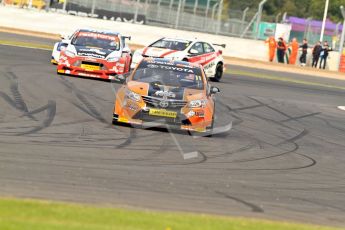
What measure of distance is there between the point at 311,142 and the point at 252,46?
28.8m

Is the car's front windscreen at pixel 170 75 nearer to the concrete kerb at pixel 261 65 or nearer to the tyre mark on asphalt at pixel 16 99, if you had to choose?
the tyre mark on asphalt at pixel 16 99

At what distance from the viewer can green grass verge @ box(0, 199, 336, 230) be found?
7316mm

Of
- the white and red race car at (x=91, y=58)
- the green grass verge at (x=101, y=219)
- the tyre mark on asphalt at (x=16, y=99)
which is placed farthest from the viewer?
the white and red race car at (x=91, y=58)

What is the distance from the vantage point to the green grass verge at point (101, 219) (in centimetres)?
732

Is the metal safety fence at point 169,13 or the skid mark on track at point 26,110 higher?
the metal safety fence at point 169,13

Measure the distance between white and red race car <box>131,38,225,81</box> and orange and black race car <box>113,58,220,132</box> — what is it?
9918 millimetres

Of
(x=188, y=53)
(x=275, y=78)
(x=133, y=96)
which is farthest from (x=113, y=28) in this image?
(x=133, y=96)

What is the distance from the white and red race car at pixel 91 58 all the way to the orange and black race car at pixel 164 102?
6452mm

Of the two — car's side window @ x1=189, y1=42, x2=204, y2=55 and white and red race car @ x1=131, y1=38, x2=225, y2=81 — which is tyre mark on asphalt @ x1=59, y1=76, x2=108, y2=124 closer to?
white and red race car @ x1=131, y1=38, x2=225, y2=81

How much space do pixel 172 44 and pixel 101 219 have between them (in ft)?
66.8

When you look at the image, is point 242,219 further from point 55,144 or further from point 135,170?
point 55,144

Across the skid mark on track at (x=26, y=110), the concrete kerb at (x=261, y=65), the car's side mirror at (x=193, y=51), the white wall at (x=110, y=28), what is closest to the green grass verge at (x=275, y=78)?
the concrete kerb at (x=261, y=65)

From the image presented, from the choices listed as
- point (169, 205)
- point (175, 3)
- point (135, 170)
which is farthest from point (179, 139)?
point (175, 3)

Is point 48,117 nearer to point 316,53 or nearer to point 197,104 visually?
point 197,104
